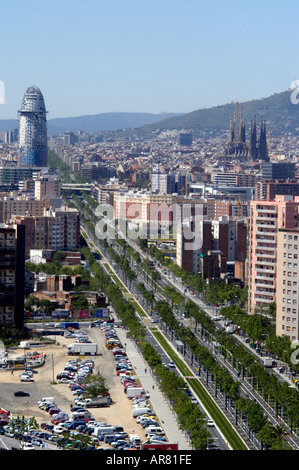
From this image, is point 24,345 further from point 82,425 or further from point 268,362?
point 82,425

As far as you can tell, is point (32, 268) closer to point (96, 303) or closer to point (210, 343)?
point (96, 303)

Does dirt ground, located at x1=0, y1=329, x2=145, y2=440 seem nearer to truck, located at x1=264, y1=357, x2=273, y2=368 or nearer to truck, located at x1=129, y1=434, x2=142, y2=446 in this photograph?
truck, located at x1=129, y1=434, x2=142, y2=446

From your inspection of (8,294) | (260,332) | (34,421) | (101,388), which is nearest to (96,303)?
(8,294)

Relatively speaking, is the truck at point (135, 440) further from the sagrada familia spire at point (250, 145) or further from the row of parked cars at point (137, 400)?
the sagrada familia spire at point (250, 145)

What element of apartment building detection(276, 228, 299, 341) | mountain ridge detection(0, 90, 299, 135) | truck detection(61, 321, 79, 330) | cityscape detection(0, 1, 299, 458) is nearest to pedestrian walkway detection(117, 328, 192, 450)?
cityscape detection(0, 1, 299, 458)

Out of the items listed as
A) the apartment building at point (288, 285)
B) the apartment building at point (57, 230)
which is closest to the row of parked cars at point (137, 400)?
the apartment building at point (288, 285)
